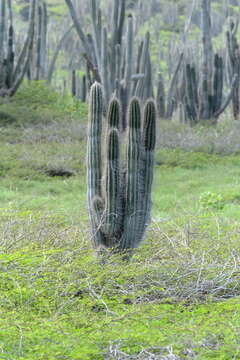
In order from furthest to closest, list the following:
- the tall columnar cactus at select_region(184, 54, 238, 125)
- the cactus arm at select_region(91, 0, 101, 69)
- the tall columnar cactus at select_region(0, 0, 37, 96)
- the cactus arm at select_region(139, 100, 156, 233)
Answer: the tall columnar cactus at select_region(184, 54, 238, 125) → the tall columnar cactus at select_region(0, 0, 37, 96) → the cactus arm at select_region(91, 0, 101, 69) → the cactus arm at select_region(139, 100, 156, 233)

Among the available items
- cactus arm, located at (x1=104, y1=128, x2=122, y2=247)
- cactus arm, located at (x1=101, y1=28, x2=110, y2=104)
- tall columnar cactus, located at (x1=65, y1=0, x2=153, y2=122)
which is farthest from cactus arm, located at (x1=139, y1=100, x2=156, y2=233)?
cactus arm, located at (x1=101, y1=28, x2=110, y2=104)

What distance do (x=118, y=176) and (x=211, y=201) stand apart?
11.4ft

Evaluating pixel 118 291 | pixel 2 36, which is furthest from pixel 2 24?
pixel 118 291

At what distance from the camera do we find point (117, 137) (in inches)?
236

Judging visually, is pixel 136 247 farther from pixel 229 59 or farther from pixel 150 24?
pixel 150 24

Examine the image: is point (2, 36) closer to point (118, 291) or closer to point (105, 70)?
point (105, 70)

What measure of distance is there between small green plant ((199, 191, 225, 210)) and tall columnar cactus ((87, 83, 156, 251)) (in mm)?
2995

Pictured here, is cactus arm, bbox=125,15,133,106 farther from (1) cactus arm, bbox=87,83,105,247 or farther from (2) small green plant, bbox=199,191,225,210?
(1) cactus arm, bbox=87,83,105,247

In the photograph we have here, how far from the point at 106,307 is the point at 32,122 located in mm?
11992

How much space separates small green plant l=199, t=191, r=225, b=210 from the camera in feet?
30.1

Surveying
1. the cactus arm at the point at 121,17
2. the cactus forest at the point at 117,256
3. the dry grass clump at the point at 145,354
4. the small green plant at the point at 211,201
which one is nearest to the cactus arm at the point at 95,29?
the cactus arm at the point at 121,17

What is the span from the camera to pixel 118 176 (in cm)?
605

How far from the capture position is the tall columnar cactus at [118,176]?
19.8 feet

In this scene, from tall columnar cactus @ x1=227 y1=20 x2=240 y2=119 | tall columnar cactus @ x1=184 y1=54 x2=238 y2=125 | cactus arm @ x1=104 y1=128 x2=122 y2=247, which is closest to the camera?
cactus arm @ x1=104 y1=128 x2=122 y2=247
